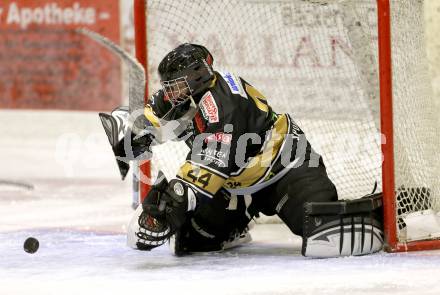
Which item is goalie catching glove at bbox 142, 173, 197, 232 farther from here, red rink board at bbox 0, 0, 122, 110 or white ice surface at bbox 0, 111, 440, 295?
red rink board at bbox 0, 0, 122, 110

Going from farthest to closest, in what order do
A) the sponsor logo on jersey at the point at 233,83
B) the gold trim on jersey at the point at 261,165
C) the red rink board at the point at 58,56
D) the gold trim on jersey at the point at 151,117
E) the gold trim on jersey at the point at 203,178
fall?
the red rink board at the point at 58,56, the gold trim on jersey at the point at 151,117, the gold trim on jersey at the point at 261,165, the sponsor logo on jersey at the point at 233,83, the gold trim on jersey at the point at 203,178

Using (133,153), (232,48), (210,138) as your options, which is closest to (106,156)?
(232,48)

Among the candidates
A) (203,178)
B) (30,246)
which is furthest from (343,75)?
(30,246)

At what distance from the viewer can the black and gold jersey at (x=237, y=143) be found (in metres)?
3.78

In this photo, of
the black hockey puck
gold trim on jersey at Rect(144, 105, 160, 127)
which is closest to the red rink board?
gold trim on jersey at Rect(144, 105, 160, 127)

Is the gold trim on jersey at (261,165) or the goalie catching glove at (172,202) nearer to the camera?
the goalie catching glove at (172,202)

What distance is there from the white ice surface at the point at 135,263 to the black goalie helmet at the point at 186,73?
0.62 m

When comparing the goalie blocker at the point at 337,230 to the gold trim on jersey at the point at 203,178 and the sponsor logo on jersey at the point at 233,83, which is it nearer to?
the gold trim on jersey at the point at 203,178

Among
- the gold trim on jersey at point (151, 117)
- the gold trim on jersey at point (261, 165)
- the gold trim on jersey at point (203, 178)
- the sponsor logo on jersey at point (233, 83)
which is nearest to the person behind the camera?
the gold trim on jersey at point (203, 178)

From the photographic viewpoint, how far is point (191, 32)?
16.5 feet

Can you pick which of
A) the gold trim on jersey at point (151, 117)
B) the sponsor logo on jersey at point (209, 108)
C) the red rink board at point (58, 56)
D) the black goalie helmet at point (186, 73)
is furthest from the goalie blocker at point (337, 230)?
the red rink board at point (58, 56)

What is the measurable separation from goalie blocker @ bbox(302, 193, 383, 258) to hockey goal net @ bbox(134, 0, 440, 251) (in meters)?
0.09

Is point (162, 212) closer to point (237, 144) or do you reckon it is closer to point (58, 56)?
point (237, 144)

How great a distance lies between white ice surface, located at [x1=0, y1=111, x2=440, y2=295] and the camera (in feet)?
11.3
